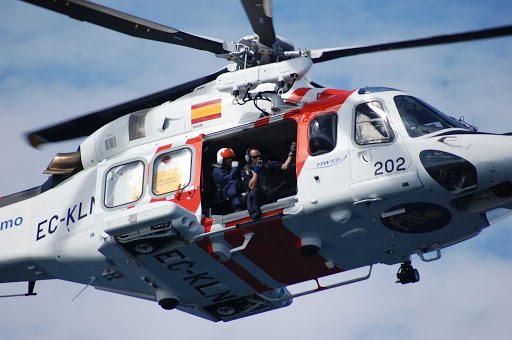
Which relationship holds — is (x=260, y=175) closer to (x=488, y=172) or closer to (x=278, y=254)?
(x=278, y=254)

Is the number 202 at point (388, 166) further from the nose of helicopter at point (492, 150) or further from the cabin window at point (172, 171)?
the cabin window at point (172, 171)

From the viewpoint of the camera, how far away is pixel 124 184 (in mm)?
18438

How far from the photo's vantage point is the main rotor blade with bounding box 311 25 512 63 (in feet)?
55.9

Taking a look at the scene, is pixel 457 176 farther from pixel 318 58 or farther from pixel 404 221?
pixel 318 58

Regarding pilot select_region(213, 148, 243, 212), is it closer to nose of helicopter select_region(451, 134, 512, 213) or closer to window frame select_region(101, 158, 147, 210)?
window frame select_region(101, 158, 147, 210)

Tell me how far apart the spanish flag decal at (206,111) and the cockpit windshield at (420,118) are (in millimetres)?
3198

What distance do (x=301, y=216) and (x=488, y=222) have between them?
2916 mm

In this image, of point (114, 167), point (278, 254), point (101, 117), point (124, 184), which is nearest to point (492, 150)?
point (278, 254)

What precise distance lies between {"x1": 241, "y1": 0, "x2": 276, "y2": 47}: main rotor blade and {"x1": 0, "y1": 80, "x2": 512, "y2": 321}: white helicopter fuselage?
3.54 ft

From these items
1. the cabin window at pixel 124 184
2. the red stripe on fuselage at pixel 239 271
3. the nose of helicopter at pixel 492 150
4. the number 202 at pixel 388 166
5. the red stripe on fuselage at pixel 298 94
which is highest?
the red stripe on fuselage at pixel 298 94

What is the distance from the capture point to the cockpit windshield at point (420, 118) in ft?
55.0

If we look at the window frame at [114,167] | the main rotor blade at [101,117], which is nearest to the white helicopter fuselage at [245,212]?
the window frame at [114,167]

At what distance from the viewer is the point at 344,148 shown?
16.8 meters

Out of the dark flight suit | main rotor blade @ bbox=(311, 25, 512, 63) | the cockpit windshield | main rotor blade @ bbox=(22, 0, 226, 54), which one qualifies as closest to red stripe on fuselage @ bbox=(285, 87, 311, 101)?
main rotor blade @ bbox=(311, 25, 512, 63)
